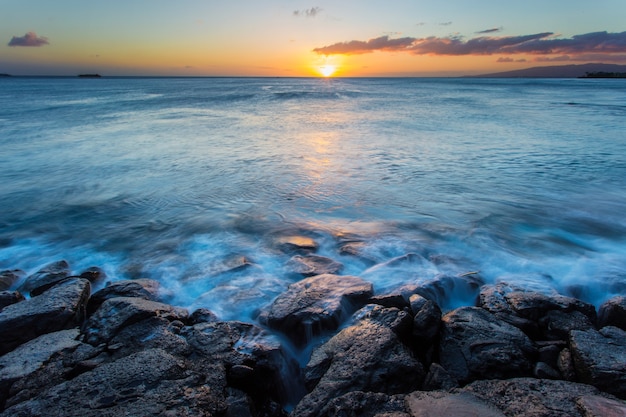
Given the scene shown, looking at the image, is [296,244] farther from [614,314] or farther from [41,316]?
[614,314]

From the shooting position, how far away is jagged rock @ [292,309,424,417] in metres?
2.83

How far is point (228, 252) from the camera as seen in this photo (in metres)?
5.86

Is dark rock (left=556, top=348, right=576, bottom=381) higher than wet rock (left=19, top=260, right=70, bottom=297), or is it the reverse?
wet rock (left=19, top=260, right=70, bottom=297)

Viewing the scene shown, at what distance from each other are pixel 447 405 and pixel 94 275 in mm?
4550

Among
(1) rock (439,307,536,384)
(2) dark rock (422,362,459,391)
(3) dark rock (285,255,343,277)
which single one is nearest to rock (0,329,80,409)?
(3) dark rock (285,255,343,277)

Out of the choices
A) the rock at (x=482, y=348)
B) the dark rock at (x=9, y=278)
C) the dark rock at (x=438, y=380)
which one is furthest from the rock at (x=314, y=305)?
the dark rock at (x=9, y=278)

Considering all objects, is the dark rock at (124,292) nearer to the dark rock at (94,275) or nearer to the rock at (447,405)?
the dark rock at (94,275)

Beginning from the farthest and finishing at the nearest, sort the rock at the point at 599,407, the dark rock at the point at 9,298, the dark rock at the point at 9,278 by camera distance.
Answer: the dark rock at the point at 9,278, the dark rock at the point at 9,298, the rock at the point at 599,407

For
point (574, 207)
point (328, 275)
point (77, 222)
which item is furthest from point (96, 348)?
point (574, 207)

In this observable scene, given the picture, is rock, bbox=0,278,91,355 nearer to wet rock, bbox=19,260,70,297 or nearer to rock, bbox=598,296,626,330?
wet rock, bbox=19,260,70,297

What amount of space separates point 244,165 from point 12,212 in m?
5.47

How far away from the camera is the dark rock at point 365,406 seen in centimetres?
253

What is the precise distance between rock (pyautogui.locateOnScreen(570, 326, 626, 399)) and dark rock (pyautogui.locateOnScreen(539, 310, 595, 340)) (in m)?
0.20

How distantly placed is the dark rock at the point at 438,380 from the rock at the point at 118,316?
245cm
